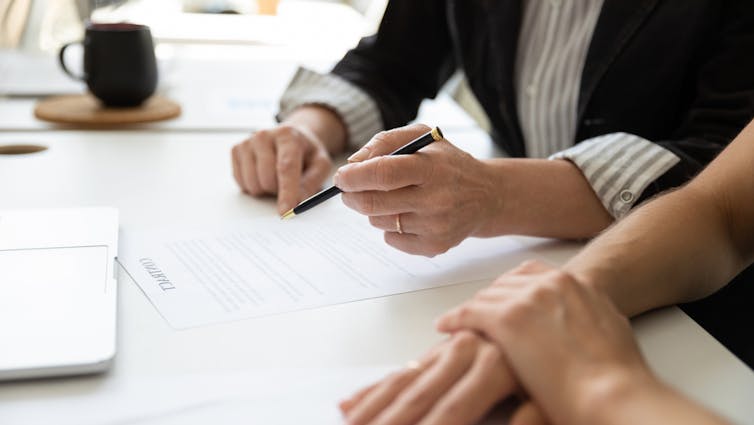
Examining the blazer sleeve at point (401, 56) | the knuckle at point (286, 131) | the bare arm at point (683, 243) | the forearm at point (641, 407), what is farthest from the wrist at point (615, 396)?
the blazer sleeve at point (401, 56)

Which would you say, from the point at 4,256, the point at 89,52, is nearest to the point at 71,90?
the point at 89,52

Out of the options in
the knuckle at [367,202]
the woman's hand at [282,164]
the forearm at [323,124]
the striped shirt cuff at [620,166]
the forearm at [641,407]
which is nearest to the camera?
the forearm at [641,407]

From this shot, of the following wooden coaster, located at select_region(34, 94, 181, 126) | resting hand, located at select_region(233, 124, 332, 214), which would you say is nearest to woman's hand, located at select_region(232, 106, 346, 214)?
resting hand, located at select_region(233, 124, 332, 214)

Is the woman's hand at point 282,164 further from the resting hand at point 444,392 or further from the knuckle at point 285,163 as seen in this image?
the resting hand at point 444,392

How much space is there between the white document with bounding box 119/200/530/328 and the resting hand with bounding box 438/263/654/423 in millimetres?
165

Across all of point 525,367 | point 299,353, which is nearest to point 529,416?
point 525,367

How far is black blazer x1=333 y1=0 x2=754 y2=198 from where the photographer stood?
95cm

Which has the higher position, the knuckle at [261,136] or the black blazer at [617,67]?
the black blazer at [617,67]

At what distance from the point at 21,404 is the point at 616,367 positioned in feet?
1.30

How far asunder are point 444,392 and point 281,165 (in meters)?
0.51

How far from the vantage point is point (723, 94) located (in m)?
0.95

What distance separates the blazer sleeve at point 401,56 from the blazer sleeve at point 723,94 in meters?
0.47

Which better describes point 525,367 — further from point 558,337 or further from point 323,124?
point 323,124

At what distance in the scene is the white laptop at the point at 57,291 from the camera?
1.76 ft
